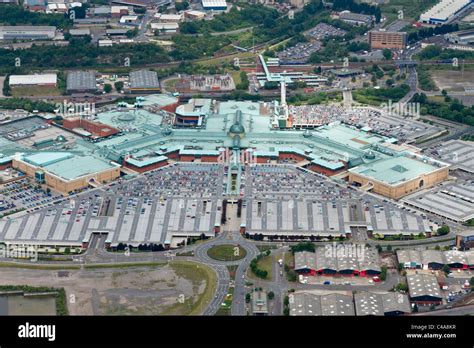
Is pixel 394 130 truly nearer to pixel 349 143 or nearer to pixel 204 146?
pixel 349 143

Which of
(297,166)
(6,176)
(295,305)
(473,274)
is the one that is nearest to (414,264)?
(473,274)

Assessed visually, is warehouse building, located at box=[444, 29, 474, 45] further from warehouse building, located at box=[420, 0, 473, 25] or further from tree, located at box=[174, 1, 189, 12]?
tree, located at box=[174, 1, 189, 12]

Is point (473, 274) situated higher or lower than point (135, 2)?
lower

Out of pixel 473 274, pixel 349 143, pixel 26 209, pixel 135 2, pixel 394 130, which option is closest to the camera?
pixel 473 274

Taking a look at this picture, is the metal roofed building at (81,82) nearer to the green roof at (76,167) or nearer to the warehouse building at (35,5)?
the green roof at (76,167)

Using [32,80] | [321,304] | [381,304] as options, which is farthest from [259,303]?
[32,80]

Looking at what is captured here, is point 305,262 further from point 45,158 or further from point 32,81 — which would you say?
point 32,81

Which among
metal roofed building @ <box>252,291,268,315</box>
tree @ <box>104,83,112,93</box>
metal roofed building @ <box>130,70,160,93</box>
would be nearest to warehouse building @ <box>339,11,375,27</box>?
metal roofed building @ <box>130,70,160,93</box>

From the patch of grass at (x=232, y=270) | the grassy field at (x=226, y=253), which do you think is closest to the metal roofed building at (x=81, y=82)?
the grassy field at (x=226, y=253)
